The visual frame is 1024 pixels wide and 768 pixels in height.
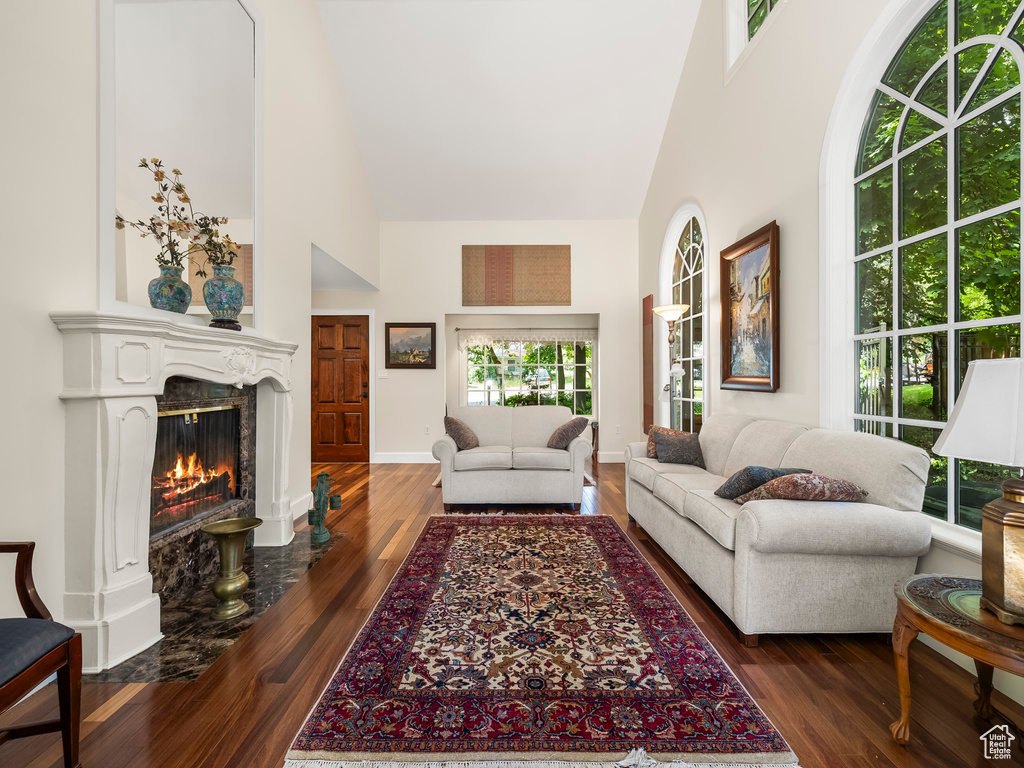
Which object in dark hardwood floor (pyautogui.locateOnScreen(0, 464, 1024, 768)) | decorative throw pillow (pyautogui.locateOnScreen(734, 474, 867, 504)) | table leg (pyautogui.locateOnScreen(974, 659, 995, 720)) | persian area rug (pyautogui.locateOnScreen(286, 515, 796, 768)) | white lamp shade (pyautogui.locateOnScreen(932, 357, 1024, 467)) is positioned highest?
white lamp shade (pyautogui.locateOnScreen(932, 357, 1024, 467))

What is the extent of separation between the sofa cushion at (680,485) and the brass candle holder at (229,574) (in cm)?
229

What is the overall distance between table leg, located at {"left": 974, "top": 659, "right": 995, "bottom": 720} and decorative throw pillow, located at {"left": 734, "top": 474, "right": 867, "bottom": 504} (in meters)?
0.68

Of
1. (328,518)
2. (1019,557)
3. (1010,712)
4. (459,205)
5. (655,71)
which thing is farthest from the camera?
(459,205)

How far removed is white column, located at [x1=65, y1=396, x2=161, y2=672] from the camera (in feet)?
6.39

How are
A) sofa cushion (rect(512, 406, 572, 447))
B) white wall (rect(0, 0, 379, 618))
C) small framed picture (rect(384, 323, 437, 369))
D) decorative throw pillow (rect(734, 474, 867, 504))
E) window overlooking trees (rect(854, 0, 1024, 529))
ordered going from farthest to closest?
small framed picture (rect(384, 323, 437, 369))
sofa cushion (rect(512, 406, 572, 447))
decorative throw pillow (rect(734, 474, 867, 504))
window overlooking trees (rect(854, 0, 1024, 529))
white wall (rect(0, 0, 379, 618))

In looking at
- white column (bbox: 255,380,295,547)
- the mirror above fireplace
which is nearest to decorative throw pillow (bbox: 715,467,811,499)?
white column (bbox: 255,380,295,547)

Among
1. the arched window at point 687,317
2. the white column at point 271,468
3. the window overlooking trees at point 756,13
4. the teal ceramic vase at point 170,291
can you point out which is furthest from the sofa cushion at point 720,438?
the teal ceramic vase at point 170,291

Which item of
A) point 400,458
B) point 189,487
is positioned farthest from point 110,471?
point 400,458

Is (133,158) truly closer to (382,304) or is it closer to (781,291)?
(781,291)

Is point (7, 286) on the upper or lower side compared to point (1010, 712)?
upper

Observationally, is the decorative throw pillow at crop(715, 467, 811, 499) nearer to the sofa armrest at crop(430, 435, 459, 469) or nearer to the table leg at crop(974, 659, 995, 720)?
the table leg at crop(974, 659, 995, 720)

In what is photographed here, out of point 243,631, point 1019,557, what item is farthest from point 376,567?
point 1019,557

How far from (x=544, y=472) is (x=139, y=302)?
10.2 feet

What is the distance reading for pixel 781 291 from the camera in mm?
3246
